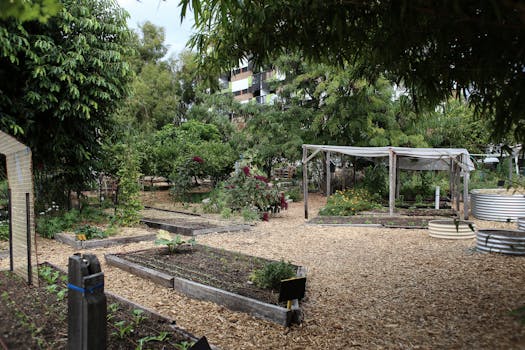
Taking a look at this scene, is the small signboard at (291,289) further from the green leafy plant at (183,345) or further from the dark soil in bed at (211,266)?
the green leafy plant at (183,345)

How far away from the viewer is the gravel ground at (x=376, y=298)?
3.13m

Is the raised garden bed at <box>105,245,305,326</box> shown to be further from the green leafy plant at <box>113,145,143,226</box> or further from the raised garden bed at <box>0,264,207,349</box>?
the green leafy plant at <box>113,145,143,226</box>

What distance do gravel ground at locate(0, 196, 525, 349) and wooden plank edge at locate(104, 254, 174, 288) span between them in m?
0.09

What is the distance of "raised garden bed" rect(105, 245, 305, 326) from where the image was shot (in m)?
3.64

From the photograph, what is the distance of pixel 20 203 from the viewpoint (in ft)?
13.9

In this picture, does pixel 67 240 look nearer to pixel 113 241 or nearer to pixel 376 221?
pixel 113 241

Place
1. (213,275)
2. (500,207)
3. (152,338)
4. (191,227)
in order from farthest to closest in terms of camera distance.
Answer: (500,207), (191,227), (213,275), (152,338)

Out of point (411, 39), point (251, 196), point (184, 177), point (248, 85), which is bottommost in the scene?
point (251, 196)

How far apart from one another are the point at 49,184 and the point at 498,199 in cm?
1021

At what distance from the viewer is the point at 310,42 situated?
9.80 feet

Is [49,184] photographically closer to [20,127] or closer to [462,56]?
[20,127]

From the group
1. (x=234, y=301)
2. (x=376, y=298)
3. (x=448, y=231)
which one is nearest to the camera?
(x=234, y=301)

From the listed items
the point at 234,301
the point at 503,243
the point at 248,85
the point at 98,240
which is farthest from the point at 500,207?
the point at 248,85

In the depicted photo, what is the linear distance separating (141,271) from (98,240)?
7.73 feet
